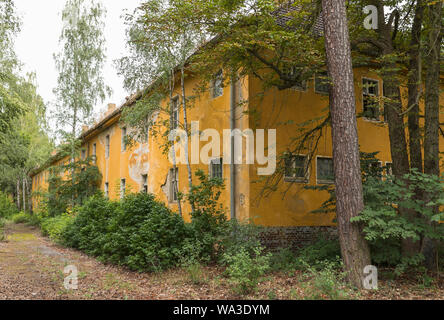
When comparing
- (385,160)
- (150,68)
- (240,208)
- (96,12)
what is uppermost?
(96,12)

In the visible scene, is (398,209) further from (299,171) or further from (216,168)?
(216,168)

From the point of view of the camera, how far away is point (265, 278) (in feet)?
26.3

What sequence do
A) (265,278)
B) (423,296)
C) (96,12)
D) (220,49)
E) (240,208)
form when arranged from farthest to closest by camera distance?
1. (96,12)
2. (240,208)
3. (220,49)
4. (265,278)
5. (423,296)

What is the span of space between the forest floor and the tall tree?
13077mm

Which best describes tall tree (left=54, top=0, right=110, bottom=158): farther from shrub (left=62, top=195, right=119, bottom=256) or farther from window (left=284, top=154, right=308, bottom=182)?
window (left=284, top=154, right=308, bottom=182)

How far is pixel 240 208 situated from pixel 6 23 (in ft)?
38.9

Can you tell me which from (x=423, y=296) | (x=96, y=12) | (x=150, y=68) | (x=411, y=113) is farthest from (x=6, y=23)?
(x=423, y=296)

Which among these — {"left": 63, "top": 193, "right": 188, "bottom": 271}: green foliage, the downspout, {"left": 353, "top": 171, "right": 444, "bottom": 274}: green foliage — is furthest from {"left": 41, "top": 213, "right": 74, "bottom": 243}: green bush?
{"left": 353, "top": 171, "right": 444, "bottom": 274}: green foliage

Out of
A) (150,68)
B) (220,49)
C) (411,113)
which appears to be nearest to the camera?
(220,49)

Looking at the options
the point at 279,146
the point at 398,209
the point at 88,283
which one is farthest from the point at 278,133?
the point at 88,283

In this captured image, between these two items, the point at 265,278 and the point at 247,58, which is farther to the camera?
the point at 247,58

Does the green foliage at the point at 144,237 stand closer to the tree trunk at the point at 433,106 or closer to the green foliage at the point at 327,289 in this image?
the green foliage at the point at 327,289

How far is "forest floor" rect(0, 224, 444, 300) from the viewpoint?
693 cm
